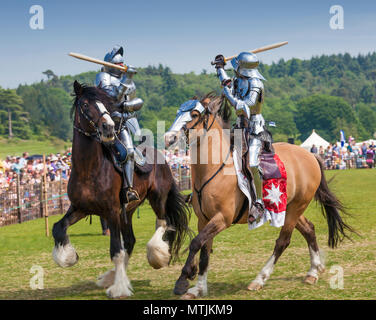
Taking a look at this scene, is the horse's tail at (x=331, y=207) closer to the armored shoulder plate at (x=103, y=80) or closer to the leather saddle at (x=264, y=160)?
the leather saddle at (x=264, y=160)

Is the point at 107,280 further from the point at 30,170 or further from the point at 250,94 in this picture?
the point at 30,170

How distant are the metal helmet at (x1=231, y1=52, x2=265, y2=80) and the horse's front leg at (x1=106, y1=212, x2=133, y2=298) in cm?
276

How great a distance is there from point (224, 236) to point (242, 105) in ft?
21.0

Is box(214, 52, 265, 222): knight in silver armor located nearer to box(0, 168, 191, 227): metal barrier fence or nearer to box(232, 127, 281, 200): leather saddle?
box(232, 127, 281, 200): leather saddle

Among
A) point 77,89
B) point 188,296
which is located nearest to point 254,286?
point 188,296

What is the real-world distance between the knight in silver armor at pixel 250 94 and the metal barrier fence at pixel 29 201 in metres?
10.3

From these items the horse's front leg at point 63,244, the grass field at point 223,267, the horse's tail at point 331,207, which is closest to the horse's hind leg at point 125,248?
the grass field at point 223,267

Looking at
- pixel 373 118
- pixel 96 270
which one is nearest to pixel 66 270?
pixel 96 270

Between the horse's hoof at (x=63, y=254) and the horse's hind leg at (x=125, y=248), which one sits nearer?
the horse's hoof at (x=63, y=254)

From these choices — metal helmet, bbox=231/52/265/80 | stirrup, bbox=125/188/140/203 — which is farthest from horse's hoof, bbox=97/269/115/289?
metal helmet, bbox=231/52/265/80

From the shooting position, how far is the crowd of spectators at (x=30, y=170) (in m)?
19.0

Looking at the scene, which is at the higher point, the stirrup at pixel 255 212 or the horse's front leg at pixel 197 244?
the stirrup at pixel 255 212
